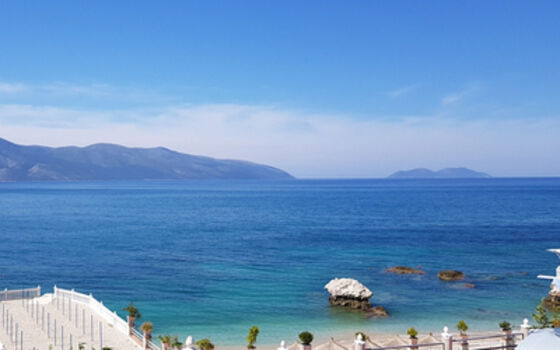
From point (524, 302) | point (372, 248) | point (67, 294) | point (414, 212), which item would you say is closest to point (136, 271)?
point (67, 294)

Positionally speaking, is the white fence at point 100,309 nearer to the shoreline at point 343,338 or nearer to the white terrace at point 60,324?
the white terrace at point 60,324

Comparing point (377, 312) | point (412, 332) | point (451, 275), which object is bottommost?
point (377, 312)

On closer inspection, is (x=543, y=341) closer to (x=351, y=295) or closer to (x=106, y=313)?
(x=351, y=295)

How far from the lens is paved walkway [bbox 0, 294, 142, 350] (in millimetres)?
29156

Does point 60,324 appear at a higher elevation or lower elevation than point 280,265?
higher

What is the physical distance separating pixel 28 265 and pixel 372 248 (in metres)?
47.5

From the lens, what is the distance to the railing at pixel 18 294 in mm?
39188

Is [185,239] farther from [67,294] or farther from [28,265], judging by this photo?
[67,294]

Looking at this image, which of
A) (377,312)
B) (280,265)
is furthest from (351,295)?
(280,265)

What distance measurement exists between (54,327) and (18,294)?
34.5 ft

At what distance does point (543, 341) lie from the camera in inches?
523

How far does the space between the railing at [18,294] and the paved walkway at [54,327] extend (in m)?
1.04

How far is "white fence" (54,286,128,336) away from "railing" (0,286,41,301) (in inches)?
91.7

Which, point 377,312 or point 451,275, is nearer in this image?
point 377,312
